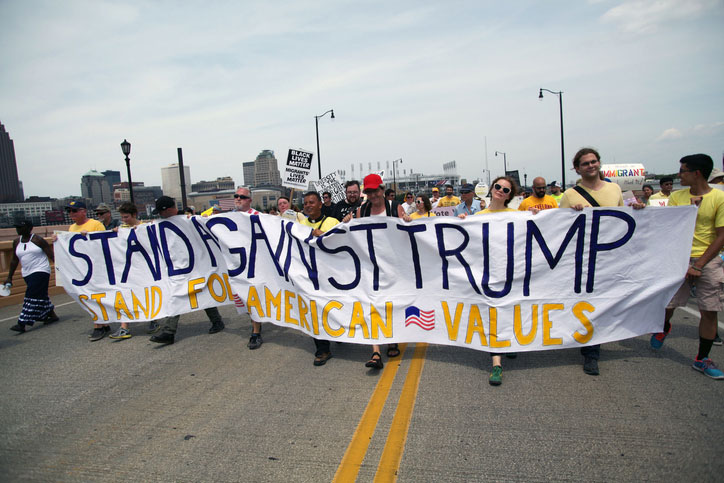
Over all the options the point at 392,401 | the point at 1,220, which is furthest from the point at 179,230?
the point at 1,220

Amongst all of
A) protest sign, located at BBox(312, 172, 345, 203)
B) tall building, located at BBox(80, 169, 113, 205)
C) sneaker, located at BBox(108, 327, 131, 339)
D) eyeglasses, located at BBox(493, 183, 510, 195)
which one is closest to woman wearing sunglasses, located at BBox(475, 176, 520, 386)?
eyeglasses, located at BBox(493, 183, 510, 195)

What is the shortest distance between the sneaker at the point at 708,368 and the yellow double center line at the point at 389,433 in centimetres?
245

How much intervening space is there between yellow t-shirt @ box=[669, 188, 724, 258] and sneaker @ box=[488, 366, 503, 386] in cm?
216

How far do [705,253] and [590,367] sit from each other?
1.43 metres

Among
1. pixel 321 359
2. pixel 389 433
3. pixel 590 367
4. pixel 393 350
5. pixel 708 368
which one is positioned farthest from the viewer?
pixel 393 350

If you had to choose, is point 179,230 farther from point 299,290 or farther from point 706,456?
point 706,456

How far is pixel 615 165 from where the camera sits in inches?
1267

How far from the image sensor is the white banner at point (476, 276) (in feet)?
14.0

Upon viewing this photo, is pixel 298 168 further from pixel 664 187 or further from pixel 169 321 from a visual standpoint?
pixel 664 187

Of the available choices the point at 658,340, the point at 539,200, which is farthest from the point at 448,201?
the point at 658,340

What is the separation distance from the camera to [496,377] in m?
3.93

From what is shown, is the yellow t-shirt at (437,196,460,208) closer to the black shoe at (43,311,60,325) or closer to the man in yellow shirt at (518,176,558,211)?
the man in yellow shirt at (518,176,558,211)

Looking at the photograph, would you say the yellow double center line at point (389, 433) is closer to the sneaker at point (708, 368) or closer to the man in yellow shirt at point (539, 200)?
the sneaker at point (708, 368)

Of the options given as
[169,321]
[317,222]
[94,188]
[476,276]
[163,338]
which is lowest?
[163,338]
